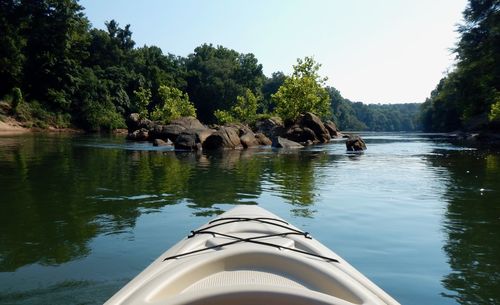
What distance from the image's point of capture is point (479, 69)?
150 feet

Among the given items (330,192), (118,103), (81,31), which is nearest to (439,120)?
(118,103)

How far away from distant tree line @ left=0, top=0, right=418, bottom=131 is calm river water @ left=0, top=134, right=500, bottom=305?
93.6ft

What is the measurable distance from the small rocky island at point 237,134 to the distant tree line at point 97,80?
2811mm

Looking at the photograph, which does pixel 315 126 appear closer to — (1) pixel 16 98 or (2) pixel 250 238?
(1) pixel 16 98

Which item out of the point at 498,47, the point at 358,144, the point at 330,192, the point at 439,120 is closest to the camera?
the point at 330,192

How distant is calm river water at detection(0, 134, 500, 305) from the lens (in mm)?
4621

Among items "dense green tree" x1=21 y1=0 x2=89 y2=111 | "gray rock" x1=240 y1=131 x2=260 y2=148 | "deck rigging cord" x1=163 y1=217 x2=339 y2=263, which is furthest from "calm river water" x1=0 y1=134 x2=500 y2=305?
"dense green tree" x1=21 y1=0 x2=89 y2=111

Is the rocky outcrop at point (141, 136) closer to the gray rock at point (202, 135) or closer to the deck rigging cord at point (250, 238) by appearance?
the gray rock at point (202, 135)

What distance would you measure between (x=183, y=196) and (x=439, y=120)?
79365 mm

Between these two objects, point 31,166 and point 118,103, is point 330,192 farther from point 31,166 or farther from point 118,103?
point 118,103

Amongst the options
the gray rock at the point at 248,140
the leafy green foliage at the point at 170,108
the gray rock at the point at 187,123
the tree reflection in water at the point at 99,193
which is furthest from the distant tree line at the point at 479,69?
the leafy green foliage at the point at 170,108

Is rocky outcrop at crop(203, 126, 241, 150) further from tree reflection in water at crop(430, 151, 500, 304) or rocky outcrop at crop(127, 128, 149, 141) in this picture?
tree reflection in water at crop(430, 151, 500, 304)

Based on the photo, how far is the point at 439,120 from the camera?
79438mm

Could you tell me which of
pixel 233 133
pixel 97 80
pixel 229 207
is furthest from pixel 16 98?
pixel 229 207
